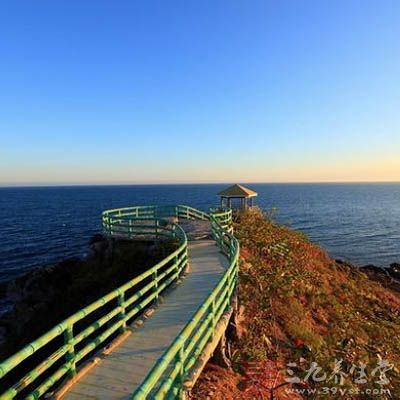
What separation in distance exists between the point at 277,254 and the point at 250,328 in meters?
8.73

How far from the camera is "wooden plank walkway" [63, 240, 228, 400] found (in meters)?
5.34

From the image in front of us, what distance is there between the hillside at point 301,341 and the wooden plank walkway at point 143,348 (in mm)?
1133

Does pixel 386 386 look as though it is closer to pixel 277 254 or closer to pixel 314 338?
pixel 314 338

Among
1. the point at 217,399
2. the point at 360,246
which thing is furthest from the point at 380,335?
the point at 360,246

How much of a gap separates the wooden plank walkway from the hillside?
3.72 ft

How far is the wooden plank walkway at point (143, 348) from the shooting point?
5.34m

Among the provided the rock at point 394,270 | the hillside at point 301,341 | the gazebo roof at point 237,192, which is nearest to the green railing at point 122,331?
the hillside at point 301,341

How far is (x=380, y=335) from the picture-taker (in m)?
12.7

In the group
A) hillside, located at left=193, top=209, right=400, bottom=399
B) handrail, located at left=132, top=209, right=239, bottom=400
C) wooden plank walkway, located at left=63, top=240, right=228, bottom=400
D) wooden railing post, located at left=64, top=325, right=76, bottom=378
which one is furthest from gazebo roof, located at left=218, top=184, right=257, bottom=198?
wooden railing post, located at left=64, top=325, right=76, bottom=378

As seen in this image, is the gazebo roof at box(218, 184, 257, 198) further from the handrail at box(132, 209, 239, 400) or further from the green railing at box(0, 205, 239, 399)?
the handrail at box(132, 209, 239, 400)

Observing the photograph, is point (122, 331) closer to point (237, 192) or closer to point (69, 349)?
point (69, 349)

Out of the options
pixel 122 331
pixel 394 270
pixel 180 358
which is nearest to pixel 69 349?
pixel 180 358

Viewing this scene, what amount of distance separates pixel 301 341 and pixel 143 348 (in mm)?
5083

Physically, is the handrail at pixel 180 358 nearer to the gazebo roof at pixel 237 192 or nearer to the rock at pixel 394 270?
the gazebo roof at pixel 237 192
